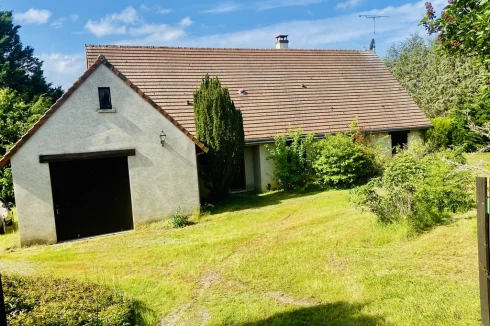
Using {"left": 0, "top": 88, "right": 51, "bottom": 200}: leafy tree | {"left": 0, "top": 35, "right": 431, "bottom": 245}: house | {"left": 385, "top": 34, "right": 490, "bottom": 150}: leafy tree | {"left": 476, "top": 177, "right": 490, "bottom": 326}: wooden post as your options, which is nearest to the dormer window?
{"left": 0, "top": 35, "right": 431, "bottom": 245}: house

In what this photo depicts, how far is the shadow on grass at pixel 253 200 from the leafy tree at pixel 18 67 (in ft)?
79.6

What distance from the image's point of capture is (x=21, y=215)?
35.4 ft

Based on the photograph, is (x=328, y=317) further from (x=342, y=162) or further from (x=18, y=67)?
(x=18, y=67)

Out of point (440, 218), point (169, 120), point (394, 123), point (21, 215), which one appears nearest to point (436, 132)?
point (394, 123)

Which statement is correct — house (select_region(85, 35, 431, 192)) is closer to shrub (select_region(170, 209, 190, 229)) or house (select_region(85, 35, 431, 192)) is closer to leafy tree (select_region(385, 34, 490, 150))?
leafy tree (select_region(385, 34, 490, 150))

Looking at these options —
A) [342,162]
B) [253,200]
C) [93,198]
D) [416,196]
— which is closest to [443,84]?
[342,162]

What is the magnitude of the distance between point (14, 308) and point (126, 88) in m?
7.95

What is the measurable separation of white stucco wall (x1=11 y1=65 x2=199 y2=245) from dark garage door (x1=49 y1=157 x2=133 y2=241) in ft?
1.52

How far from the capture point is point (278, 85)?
1948cm

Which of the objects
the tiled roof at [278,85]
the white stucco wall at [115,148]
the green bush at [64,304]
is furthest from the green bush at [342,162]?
the green bush at [64,304]

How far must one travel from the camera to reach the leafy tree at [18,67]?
32.2 m

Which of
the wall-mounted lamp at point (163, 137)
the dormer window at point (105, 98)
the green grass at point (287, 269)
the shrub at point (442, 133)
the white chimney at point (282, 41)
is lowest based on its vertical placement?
the green grass at point (287, 269)

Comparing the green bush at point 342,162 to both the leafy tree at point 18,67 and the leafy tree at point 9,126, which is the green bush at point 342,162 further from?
the leafy tree at point 18,67

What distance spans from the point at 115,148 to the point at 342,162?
8.94 meters
